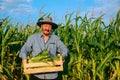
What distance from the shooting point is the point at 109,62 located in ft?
23.5

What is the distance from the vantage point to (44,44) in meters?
5.82

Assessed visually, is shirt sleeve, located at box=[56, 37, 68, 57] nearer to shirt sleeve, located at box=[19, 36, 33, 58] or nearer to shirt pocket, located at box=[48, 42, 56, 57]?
shirt pocket, located at box=[48, 42, 56, 57]

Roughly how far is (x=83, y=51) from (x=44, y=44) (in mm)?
1627

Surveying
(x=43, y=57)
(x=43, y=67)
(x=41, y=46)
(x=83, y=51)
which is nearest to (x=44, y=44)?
(x=41, y=46)

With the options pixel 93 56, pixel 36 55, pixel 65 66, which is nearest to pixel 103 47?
pixel 93 56

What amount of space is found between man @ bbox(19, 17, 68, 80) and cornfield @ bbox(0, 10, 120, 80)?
1.33 meters

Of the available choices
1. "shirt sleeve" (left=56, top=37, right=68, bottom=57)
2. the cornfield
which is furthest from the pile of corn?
the cornfield

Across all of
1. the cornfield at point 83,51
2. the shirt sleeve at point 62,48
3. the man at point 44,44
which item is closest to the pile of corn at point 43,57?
the man at point 44,44

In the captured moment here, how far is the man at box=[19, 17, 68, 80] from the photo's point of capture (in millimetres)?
5633

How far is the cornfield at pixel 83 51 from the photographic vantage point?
23.2 ft

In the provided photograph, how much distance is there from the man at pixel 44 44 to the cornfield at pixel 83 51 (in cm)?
133

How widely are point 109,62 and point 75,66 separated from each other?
70 centimetres

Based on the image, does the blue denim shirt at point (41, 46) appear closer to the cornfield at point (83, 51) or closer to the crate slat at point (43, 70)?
the crate slat at point (43, 70)

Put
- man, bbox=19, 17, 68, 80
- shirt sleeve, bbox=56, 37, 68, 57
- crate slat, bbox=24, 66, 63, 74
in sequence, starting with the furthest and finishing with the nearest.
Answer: shirt sleeve, bbox=56, 37, 68, 57, man, bbox=19, 17, 68, 80, crate slat, bbox=24, 66, 63, 74
